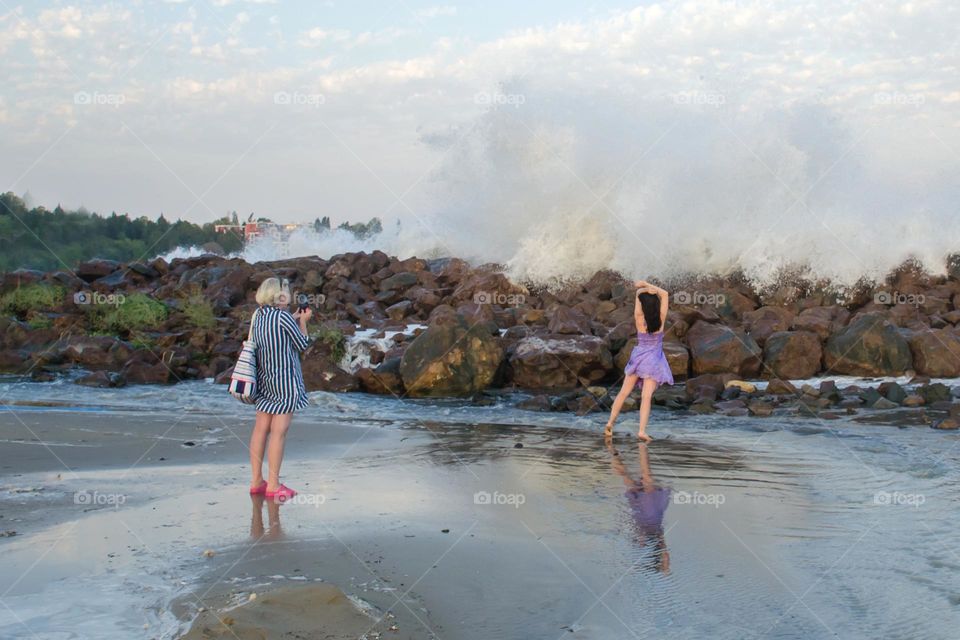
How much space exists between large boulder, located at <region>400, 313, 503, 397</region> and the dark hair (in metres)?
3.87

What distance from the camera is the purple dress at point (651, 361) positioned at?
34.6ft

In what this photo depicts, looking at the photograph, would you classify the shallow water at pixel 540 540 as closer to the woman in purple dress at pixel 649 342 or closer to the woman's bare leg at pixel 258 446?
the woman's bare leg at pixel 258 446

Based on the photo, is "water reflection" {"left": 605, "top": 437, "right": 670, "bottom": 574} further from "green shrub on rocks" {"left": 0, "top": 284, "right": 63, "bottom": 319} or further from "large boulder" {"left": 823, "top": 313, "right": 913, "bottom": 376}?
"green shrub on rocks" {"left": 0, "top": 284, "right": 63, "bottom": 319}

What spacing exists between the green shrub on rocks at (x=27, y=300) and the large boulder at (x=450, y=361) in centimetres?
1060

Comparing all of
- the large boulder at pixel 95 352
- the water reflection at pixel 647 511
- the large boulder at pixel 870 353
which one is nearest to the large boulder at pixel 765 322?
the large boulder at pixel 870 353

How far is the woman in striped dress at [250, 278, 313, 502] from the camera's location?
7225 mm

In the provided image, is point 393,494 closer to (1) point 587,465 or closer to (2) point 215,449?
(1) point 587,465

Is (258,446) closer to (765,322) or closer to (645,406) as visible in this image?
(645,406)

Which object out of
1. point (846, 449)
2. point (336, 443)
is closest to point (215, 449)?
point (336, 443)

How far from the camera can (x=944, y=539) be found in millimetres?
6250

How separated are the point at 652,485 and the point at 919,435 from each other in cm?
393

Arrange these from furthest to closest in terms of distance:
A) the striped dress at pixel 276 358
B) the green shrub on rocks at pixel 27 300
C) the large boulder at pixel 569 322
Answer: the green shrub on rocks at pixel 27 300 < the large boulder at pixel 569 322 < the striped dress at pixel 276 358

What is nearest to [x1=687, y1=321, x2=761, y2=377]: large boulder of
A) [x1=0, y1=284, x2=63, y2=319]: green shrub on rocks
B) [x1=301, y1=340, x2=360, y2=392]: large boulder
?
[x1=301, y1=340, x2=360, y2=392]: large boulder

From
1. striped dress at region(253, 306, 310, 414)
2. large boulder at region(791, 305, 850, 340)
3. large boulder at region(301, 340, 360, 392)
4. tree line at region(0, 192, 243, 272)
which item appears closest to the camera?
striped dress at region(253, 306, 310, 414)
